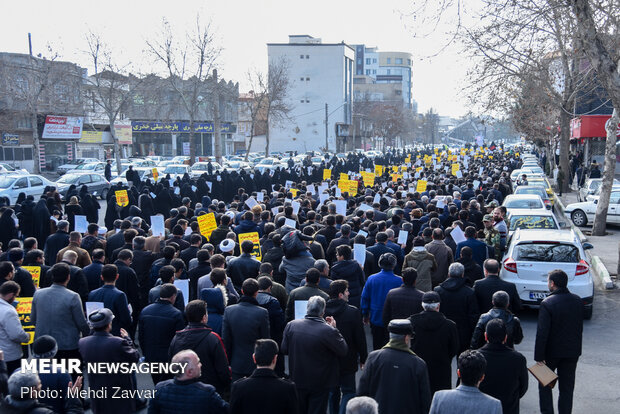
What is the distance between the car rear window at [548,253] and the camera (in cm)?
1031

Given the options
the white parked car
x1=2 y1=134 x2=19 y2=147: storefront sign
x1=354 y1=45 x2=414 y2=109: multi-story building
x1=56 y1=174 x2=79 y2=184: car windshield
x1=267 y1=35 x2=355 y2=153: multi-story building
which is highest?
x1=354 y1=45 x2=414 y2=109: multi-story building

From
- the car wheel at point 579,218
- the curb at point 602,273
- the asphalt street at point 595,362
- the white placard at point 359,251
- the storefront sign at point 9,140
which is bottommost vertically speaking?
the asphalt street at point 595,362

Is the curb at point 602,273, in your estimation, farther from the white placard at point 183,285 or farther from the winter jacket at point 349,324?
the white placard at point 183,285

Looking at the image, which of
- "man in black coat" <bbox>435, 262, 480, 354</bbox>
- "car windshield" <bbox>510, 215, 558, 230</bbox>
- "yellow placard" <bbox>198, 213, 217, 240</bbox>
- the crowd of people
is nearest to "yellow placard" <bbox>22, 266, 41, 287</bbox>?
the crowd of people

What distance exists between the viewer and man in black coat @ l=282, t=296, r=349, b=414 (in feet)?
18.2

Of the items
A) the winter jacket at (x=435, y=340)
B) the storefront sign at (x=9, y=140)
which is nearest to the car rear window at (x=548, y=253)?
the winter jacket at (x=435, y=340)

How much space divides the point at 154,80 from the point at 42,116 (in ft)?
35.2

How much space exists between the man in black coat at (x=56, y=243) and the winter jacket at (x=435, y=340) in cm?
731

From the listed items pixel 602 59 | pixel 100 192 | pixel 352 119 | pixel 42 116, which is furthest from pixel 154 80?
pixel 352 119

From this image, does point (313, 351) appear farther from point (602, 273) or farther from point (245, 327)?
point (602, 273)

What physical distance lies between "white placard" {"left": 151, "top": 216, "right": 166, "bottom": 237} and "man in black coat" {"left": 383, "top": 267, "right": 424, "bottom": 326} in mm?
5559

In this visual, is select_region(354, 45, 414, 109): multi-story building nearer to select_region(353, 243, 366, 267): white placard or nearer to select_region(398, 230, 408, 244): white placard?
select_region(398, 230, 408, 244): white placard

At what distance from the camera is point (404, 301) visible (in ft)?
22.3

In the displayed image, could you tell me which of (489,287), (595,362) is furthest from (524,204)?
(489,287)
